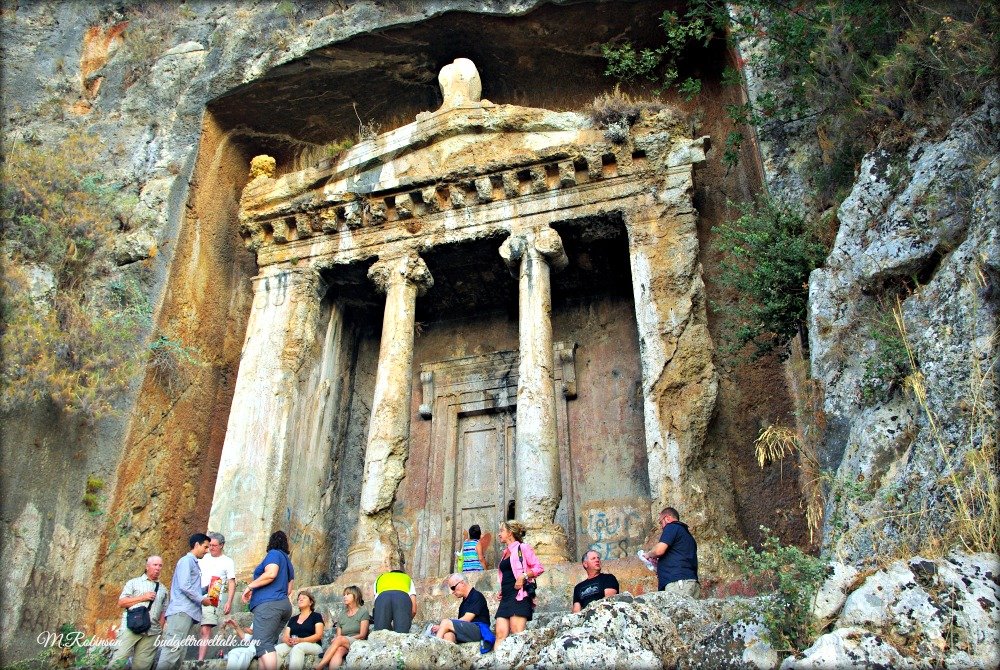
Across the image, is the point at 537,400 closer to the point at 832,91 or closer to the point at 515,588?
the point at 515,588

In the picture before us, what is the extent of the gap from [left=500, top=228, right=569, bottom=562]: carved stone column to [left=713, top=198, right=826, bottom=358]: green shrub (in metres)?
2.03

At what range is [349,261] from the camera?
10.7 m

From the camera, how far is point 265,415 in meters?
9.78

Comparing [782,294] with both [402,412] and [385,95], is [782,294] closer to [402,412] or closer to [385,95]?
[402,412]

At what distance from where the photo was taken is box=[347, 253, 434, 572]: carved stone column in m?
8.66

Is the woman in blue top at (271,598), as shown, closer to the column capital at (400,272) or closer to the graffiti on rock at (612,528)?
the graffiti on rock at (612,528)

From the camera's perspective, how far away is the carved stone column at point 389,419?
8664 millimetres

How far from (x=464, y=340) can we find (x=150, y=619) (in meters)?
6.60

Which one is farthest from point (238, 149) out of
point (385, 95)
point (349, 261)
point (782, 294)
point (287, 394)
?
point (782, 294)

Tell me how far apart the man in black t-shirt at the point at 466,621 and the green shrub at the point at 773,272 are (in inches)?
147

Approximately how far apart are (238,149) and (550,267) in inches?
230

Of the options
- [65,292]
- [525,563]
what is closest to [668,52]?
[525,563]

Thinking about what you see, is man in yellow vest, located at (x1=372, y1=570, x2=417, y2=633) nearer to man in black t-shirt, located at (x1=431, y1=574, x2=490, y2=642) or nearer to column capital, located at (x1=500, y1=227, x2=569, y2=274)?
man in black t-shirt, located at (x1=431, y1=574, x2=490, y2=642)

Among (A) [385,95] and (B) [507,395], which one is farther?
(A) [385,95]
